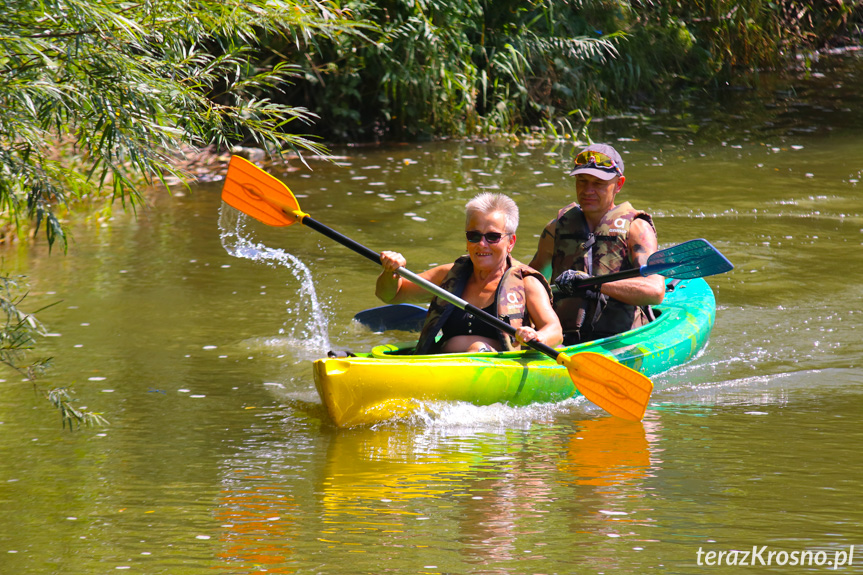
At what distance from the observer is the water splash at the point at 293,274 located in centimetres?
581

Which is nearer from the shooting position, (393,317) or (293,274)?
(393,317)

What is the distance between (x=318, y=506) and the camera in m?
3.38

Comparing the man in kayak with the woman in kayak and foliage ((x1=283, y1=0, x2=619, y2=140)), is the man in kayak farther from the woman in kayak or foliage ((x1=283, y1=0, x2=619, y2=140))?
foliage ((x1=283, y1=0, x2=619, y2=140))

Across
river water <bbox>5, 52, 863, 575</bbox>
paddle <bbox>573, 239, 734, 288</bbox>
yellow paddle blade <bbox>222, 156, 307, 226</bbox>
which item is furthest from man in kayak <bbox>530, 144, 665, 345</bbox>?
yellow paddle blade <bbox>222, 156, 307, 226</bbox>

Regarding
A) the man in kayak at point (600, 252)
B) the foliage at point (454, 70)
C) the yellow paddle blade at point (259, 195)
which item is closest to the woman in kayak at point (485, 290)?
the man in kayak at point (600, 252)

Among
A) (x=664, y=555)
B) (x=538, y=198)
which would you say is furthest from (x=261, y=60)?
(x=664, y=555)

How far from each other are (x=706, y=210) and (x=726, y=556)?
19.5ft

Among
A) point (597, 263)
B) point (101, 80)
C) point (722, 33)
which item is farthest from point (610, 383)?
point (722, 33)

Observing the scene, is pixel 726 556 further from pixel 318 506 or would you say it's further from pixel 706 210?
pixel 706 210

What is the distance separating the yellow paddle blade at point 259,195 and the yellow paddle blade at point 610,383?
58.9 inches

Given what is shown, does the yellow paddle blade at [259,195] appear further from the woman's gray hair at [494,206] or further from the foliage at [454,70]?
the foliage at [454,70]

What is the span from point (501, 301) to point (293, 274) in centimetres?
303

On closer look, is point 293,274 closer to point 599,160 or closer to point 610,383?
point 599,160

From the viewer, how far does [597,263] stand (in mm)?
4973
